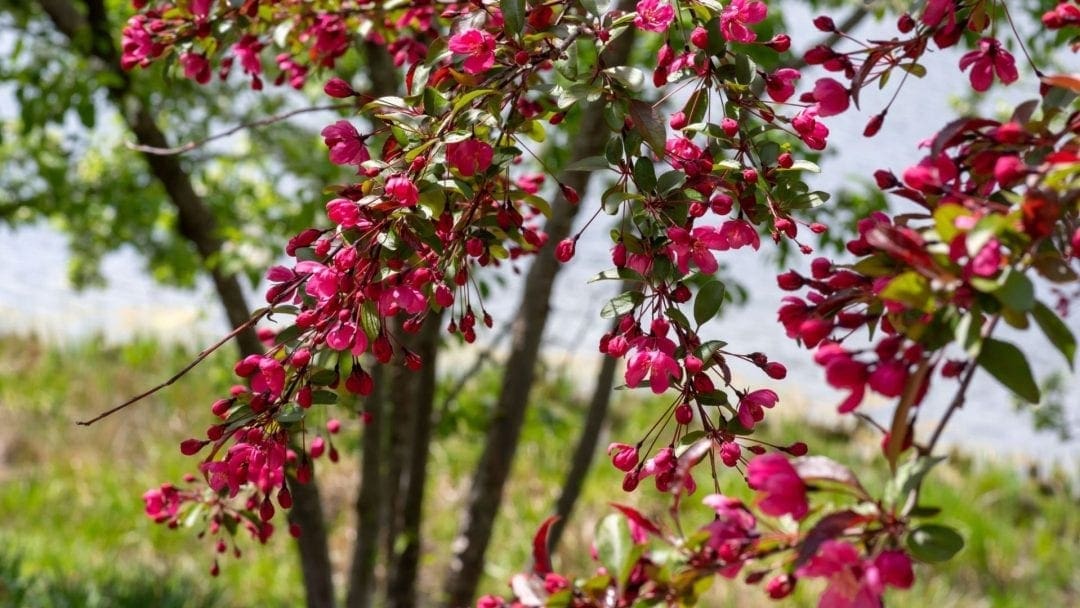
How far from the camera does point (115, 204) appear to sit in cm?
345

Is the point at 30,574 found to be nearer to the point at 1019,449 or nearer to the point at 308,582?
the point at 308,582

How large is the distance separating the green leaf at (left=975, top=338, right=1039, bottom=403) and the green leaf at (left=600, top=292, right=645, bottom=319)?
354 millimetres

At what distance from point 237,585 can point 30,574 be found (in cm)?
71

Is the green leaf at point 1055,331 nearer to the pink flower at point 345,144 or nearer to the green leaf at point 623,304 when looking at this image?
the green leaf at point 623,304

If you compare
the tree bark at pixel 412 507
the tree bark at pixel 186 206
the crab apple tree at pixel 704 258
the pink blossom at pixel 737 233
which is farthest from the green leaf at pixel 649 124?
the tree bark at pixel 412 507

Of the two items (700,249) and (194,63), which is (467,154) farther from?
(194,63)

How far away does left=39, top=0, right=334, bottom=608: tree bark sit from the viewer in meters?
2.30

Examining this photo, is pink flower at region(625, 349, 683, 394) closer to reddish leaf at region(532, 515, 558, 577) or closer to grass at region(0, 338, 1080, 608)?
reddish leaf at region(532, 515, 558, 577)

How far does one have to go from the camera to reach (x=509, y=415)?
238 centimetres

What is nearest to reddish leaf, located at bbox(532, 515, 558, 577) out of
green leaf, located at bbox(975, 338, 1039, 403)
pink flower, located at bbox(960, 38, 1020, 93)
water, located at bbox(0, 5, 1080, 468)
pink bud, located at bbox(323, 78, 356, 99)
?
green leaf, located at bbox(975, 338, 1039, 403)

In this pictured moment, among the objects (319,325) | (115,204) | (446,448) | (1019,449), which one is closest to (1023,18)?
(1019,449)

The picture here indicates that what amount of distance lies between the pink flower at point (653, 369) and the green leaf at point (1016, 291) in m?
0.32

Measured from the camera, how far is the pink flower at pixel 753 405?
0.92 metres

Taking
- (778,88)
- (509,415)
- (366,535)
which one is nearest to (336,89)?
(778,88)
